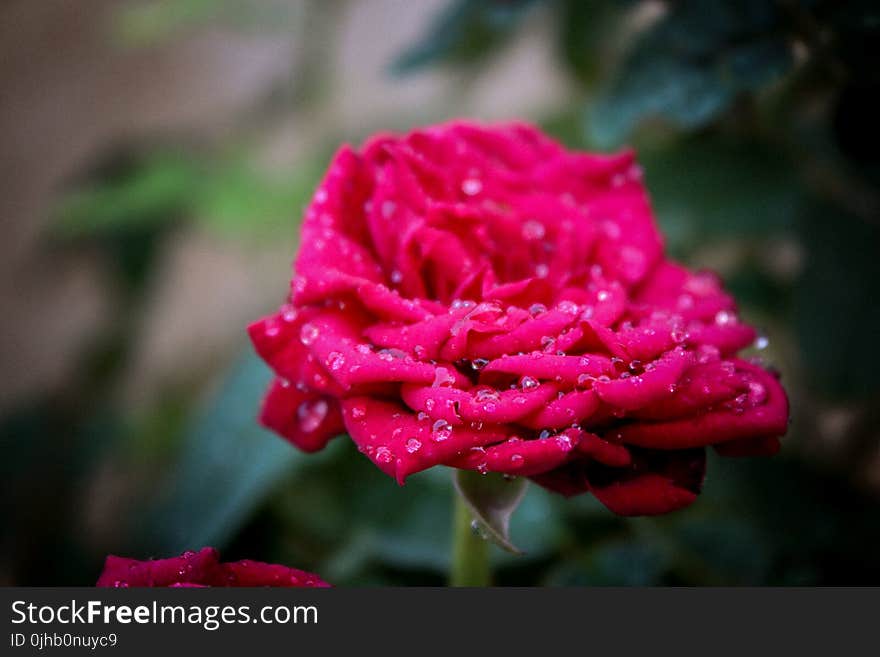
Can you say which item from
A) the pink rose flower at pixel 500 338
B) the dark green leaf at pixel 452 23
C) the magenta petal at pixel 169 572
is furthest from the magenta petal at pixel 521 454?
the dark green leaf at pixel 452 23

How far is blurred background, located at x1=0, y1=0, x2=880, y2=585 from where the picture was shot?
47cm

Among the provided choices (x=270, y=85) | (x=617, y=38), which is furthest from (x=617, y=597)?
(x=270, y=85)

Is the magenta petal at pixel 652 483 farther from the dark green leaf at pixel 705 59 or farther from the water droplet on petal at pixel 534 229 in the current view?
the dark green leaf at pixel 705 59

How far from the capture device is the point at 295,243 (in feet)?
3.28

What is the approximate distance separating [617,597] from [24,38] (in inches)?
43.4

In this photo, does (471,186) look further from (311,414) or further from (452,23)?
(452,23)

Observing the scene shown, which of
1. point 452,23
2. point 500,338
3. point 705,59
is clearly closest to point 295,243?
point 452,23

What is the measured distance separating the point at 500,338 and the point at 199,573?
0.14 metres

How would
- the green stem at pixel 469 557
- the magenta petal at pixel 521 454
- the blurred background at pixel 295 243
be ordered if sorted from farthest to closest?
1. the blurred background at pixel 295 243
2. the green stem at pixel 469 557
3. the magenta petal at pixel 521 454

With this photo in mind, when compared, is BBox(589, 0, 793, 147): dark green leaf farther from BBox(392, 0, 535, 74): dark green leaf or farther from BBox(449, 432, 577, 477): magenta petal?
BBox(449, 432, 577, 477): magenta petal

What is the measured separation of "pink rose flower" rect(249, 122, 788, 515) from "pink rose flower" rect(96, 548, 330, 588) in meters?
0.05

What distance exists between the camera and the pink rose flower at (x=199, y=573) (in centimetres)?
28

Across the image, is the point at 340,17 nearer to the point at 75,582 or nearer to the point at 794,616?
the point at 75,582

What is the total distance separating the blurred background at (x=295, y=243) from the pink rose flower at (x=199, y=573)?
14cm
